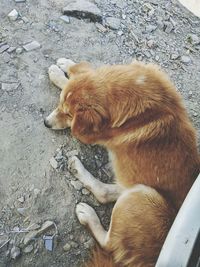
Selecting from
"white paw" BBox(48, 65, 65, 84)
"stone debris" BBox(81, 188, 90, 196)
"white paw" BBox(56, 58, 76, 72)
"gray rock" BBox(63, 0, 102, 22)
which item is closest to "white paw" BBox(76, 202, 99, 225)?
"stone debris" BBox(81, 188, 90, 196)

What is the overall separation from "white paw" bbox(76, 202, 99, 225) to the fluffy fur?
0.24 m

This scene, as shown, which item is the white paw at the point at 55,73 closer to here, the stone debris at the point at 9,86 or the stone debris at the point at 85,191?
the stone debris at the point at 9,86

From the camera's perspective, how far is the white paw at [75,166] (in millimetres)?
3107

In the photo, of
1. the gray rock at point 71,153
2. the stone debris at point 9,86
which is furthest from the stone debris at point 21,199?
the stone debris at point 9,86

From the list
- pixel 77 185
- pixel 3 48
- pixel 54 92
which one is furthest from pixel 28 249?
pixel 3 48

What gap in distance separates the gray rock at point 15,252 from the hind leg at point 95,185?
25.8 inches

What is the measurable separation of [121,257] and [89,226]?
1.55ft

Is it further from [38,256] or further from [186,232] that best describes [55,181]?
[186,232]

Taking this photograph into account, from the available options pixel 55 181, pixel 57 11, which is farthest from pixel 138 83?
pixel 57 11

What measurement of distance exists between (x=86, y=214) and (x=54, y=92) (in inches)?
41.3

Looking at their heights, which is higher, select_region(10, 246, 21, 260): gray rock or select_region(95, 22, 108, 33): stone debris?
select_region(95, 22, 108, 33): stone debris

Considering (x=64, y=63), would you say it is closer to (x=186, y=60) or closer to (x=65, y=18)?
(x=65, y=18)

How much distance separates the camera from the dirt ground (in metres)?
2.90

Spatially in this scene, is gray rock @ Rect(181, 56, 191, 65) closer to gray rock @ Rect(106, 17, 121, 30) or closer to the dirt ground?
the dirt ground
